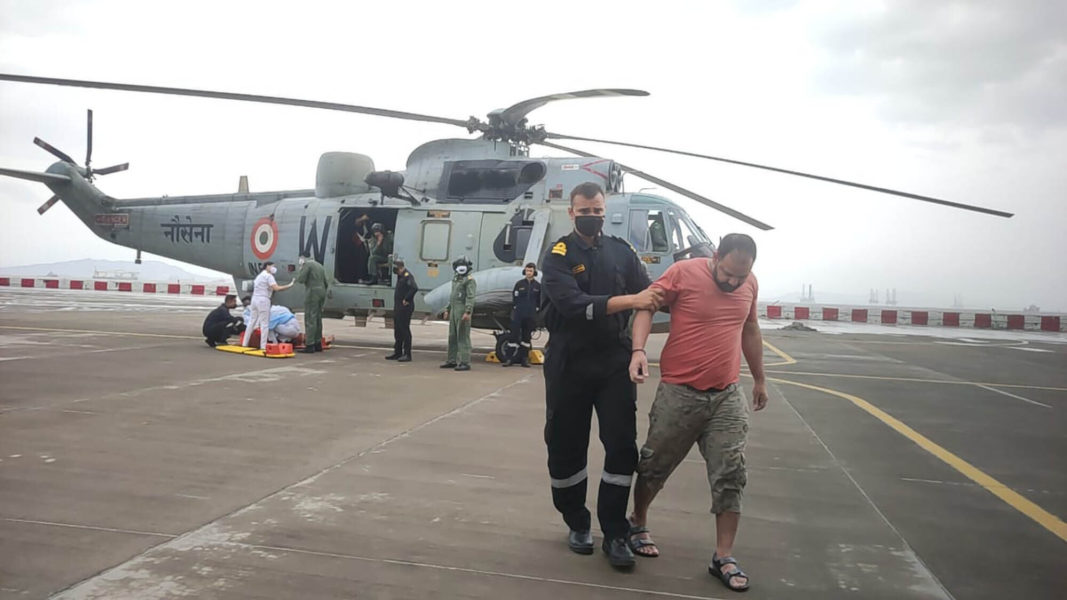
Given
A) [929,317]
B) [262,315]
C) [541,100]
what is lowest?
[262,315]

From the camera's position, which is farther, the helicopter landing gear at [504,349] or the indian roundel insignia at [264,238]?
the indian roundel insignia at [264,238]

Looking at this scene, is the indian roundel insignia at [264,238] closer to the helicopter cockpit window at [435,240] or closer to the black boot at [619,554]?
the helicopter cockpit window at [435,240]

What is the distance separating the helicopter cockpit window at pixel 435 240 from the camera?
509 inches

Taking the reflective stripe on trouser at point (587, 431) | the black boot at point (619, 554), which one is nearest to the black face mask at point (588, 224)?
the reflective stripe on trouser at point (587, 431)

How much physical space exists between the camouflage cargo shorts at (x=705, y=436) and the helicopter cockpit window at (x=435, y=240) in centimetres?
956

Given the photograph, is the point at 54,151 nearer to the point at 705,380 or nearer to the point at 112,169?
the point at 112,169

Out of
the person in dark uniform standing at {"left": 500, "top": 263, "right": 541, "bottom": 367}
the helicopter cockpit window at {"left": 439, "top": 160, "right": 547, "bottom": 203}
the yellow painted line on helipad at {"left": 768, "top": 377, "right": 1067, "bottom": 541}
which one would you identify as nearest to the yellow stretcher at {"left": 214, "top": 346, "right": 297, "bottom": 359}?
the person in dark uniform standing at {"left": 500, "top": 263, "right": 541, "bottom": 367}

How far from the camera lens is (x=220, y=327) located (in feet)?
42.0

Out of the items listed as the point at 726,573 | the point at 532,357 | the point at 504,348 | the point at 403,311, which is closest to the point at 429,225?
the point at 403,311

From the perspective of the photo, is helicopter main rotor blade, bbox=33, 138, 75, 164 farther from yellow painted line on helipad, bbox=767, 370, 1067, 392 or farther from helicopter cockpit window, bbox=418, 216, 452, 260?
yellow painted line on helipad, bbox=767, 370, 1067, 392

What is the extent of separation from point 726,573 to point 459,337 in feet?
26.1

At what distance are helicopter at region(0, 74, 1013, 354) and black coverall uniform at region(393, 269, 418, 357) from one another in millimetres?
487

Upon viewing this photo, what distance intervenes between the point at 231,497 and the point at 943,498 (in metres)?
4.70

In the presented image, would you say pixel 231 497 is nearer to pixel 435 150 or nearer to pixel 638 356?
pixel 638 356
